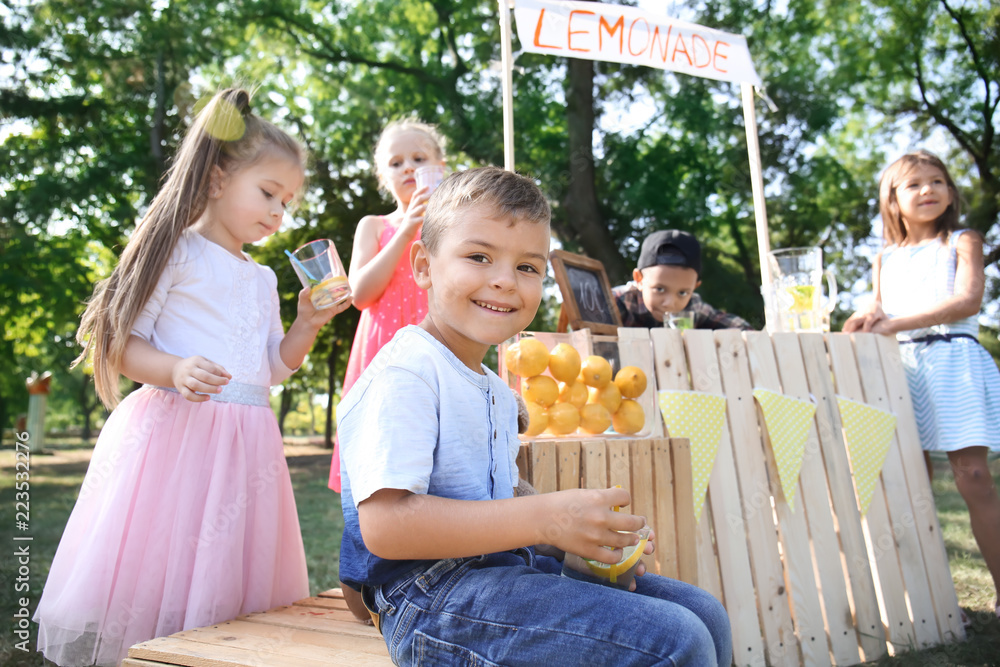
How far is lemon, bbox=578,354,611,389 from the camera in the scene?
240cm

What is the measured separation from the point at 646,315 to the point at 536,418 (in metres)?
1.76

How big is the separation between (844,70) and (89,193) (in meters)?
13.6

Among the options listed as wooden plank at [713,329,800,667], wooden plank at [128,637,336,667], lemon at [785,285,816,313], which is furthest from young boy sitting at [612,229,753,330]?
wooden plank at [128,637,336,667]

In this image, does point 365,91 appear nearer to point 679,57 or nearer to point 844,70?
point 844,70

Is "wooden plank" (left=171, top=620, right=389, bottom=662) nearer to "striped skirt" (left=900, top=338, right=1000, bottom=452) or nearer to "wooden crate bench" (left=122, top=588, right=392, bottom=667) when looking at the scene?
"wooden crate bench" (left=122, top=588, right=392, bottom=667)

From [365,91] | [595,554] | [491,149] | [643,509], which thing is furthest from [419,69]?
[595,554]

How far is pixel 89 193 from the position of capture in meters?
11.1

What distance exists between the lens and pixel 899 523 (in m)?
3.10

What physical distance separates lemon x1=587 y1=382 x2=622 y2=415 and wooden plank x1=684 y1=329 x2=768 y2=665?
0.54 meters

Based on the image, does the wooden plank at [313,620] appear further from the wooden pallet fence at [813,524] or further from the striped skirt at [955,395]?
the striped skirt at [955,395]

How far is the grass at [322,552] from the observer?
9.25ft

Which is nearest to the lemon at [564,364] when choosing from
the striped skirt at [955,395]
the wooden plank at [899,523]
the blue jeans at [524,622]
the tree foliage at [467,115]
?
the blue jeans at [524,622]

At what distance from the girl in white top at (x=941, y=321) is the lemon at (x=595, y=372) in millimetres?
1747

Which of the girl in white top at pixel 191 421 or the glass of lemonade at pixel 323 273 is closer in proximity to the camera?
the girl in white top at pixel 191 421
